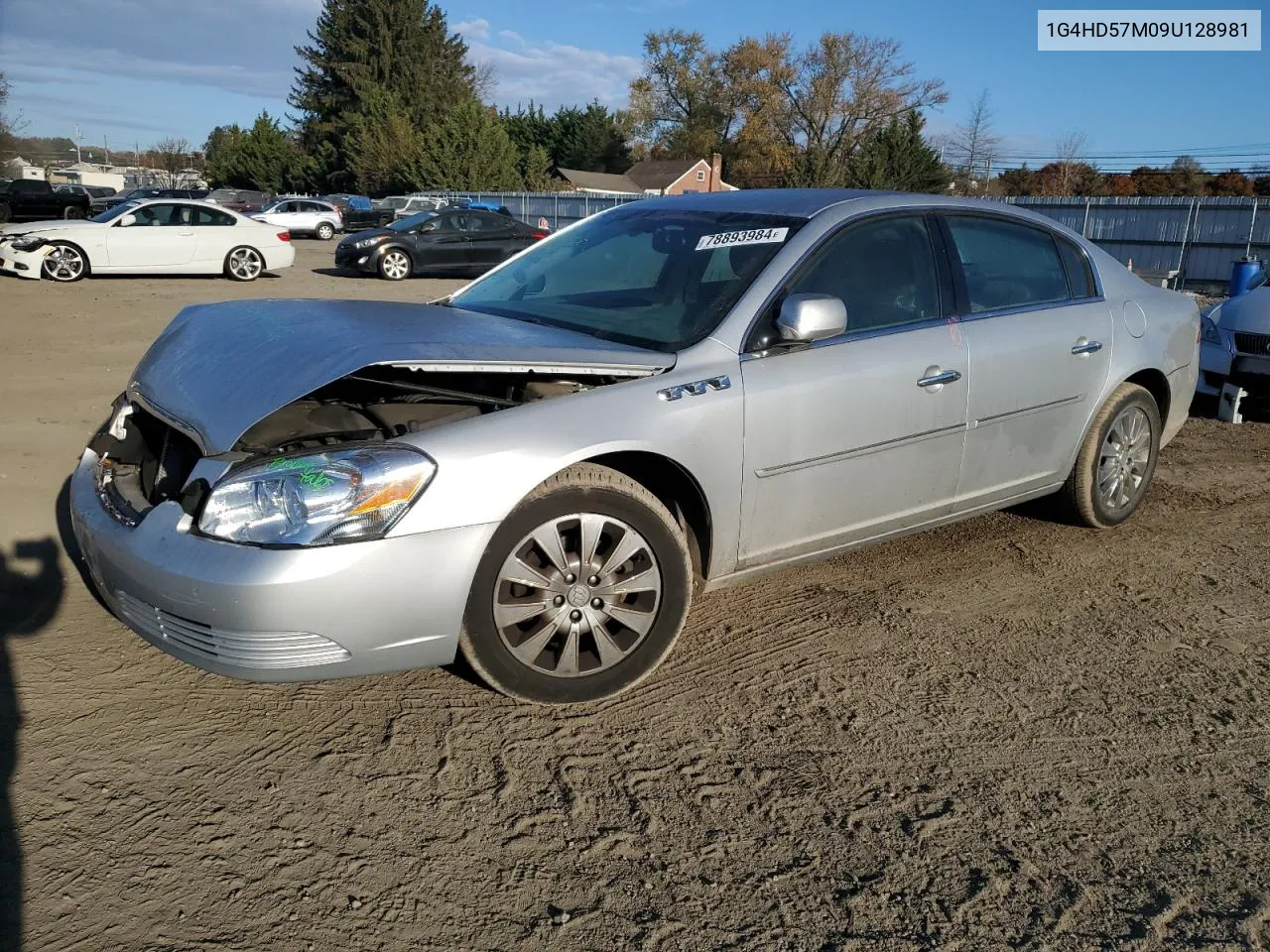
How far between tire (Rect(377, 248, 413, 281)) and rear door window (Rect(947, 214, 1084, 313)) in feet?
57.7

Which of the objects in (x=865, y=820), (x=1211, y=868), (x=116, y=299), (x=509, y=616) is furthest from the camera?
(x=116, y=299)

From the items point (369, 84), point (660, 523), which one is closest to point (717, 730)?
point (660, 523)

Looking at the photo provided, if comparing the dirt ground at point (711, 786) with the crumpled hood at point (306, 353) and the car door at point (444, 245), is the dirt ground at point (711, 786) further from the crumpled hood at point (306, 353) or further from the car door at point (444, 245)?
the car door at point (444, 245)

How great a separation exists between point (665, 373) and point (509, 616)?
0.93 metres

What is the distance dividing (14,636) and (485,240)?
62.6 ft

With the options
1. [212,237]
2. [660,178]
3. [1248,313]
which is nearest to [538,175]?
[660,178]

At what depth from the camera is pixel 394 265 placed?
20734 mm

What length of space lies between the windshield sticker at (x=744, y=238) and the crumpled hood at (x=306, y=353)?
0.70 m

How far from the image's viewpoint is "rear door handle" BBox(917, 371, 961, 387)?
153 inches

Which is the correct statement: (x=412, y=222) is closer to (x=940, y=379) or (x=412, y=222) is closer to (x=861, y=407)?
(x=940, y=379)

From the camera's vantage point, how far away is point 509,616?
10.1 feet

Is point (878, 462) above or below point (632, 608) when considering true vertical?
above

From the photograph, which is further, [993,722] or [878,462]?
[878,462]

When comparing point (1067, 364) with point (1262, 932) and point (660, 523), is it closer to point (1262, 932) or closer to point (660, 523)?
point (660, 523)
